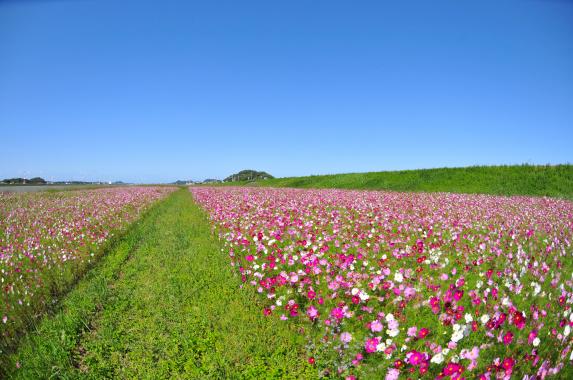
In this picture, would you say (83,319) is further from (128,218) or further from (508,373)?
(128,218)

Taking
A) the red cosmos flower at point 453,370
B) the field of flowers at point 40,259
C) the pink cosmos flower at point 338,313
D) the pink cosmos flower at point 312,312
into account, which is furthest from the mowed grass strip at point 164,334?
the red cosmos flower at point 453,370

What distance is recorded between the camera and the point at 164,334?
4754 millimetres

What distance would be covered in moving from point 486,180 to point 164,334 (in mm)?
30985

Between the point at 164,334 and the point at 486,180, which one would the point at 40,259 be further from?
the point at 486,180

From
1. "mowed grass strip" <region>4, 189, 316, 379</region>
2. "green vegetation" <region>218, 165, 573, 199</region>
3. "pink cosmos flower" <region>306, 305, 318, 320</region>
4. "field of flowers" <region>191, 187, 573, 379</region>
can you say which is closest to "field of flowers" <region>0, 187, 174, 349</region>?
"mowed grass strip" <region>4, 189, 316, 379</region>

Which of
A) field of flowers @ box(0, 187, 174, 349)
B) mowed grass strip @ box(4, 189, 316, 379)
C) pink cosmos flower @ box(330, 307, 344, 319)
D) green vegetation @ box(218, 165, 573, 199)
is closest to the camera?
mowed grass strip @ box(4, 189, 316, 379)

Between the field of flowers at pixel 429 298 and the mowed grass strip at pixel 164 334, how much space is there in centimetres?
36

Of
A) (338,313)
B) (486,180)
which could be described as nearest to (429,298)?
(338,313)

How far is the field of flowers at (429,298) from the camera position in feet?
10.2

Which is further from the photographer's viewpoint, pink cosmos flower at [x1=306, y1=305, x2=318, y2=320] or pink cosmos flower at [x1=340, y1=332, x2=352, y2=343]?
pink cosmos flower at [x1=306, y1=305, x2=318, y2=320]

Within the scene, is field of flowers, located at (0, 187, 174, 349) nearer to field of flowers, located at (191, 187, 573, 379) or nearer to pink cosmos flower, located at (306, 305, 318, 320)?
field of flowers, located at (191, 187, 573, 379)

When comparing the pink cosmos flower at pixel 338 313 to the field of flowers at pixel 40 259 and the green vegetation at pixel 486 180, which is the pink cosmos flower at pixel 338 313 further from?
the green vegetation at pixel 486 180

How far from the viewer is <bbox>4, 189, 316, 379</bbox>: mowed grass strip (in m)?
3.92

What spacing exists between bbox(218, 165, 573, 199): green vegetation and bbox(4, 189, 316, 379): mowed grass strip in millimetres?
24200
